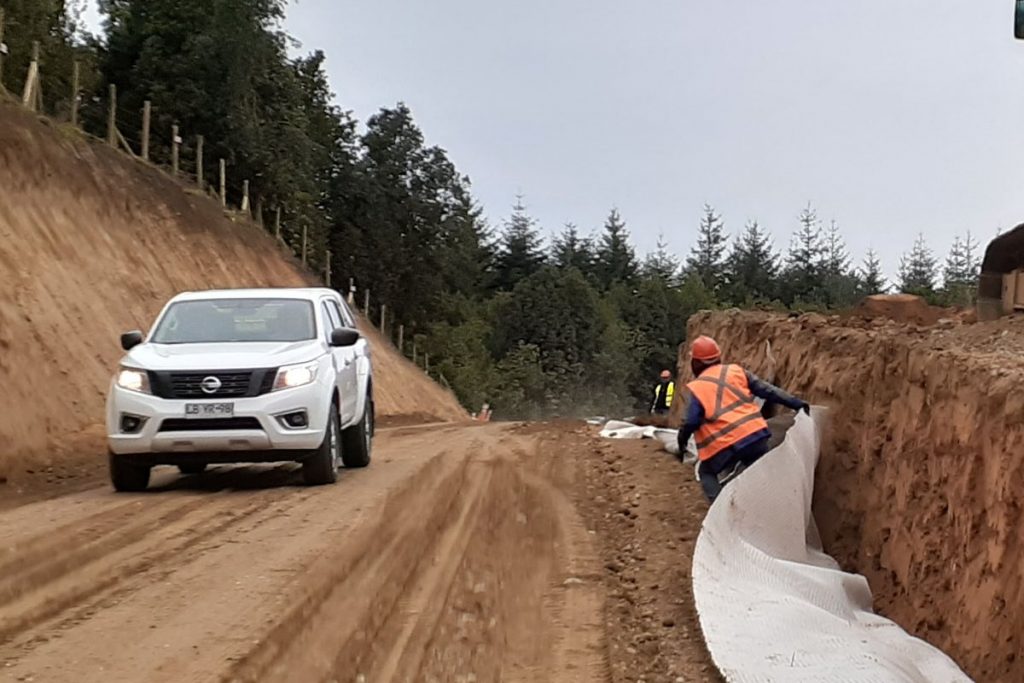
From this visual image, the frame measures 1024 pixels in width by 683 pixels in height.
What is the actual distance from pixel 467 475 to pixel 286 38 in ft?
117

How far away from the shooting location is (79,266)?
2494cm

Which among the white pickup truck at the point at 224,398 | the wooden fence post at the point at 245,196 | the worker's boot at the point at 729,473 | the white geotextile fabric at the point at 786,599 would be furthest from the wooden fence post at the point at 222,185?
the white geotextile fabric at the point at 786,599

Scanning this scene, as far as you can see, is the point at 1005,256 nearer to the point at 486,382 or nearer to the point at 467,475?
the point at 467,475

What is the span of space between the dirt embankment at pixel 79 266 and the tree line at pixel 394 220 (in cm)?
460

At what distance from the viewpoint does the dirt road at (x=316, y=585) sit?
6.18m

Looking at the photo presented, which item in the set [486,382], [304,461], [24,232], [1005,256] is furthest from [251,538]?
[486,382]

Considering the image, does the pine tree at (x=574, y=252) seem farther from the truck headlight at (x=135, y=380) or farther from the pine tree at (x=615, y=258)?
the truck headlight at (x=135, y=380)

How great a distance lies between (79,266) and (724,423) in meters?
18.3

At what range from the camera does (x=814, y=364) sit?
11.6 meters

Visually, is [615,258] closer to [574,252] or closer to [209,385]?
[574,252]

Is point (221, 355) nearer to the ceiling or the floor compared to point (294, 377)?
nearer to the ceiling

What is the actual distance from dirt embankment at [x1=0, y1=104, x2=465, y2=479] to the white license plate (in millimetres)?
3616

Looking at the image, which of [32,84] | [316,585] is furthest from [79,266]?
[316,585]

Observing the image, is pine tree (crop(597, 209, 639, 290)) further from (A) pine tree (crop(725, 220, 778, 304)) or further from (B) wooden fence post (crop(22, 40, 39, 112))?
(B) wooden fence post (crop(22, 40, 39, 112))
